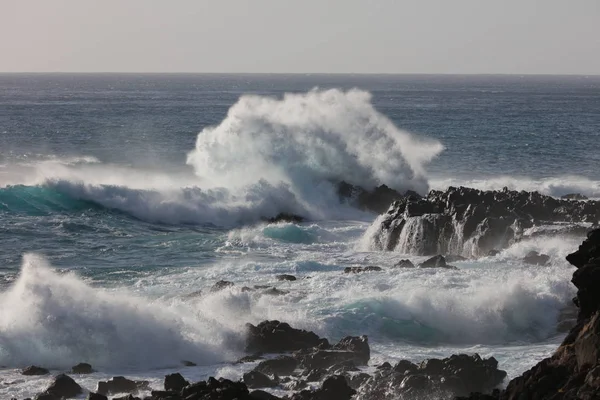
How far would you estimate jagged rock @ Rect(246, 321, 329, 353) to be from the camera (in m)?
24.7

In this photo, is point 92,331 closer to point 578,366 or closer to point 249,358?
point 249,358

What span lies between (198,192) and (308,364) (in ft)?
97.9

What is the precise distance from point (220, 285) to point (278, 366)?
826cm

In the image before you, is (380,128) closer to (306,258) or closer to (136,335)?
(306,258)

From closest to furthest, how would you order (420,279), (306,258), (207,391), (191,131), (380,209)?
(207,391) → (420,279) → (306,258) → (380,209) → (191,131)

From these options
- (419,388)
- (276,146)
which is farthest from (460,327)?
(276,146)

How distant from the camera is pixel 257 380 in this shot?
21.6 metres

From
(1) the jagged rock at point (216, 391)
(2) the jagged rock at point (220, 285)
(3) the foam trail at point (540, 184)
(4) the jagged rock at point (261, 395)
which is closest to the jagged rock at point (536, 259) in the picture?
(2) the jagged rock at point (220, 285)

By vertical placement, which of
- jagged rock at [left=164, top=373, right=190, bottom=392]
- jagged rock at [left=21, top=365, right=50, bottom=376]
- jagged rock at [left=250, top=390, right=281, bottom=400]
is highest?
jagged rock at [left=250, top=390, right=281, bottom=400]

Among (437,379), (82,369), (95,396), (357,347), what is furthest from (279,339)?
(95,396)

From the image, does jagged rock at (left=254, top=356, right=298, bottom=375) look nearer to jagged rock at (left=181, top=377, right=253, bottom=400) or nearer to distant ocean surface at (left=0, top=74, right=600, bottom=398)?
distant ocean surface at (left=0, top=74, right=600, bottom=398)

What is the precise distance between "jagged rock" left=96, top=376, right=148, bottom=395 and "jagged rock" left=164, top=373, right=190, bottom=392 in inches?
42.0

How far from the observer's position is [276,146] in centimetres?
5659

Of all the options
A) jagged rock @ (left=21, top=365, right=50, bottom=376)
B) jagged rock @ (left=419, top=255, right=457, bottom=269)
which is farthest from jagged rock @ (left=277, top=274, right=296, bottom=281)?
jagged rock @ (left=21, top=365, right=50, bottom=376)
